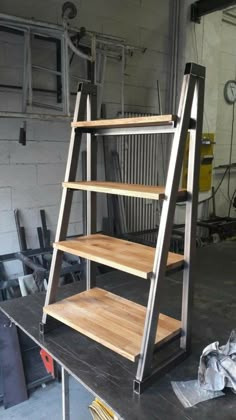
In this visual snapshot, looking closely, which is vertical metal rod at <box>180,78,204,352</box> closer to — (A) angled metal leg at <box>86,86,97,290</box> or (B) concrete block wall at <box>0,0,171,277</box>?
(A) angled metal leg at <box>86,86,97,290</box>

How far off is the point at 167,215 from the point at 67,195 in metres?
0.52

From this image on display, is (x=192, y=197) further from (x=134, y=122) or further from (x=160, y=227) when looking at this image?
(x=134, y=122)

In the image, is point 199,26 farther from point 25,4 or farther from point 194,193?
point 194,193

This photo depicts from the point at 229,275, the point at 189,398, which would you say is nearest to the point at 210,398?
the point at 189,398

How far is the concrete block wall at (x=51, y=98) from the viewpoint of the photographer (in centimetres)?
281

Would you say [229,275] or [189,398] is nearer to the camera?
[189,398]

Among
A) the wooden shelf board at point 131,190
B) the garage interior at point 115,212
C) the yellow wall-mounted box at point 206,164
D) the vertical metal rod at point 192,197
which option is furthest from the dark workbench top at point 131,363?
the yellow wall-mounted box at point 206,164

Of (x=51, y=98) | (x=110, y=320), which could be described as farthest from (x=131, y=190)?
(x=51, y=98)

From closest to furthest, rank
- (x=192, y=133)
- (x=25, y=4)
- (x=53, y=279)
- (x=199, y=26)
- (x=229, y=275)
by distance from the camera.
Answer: (x=192, y=133), (x=53, y=279), (x=229, y=275), (x=25, y=4), (x=199, y=26)

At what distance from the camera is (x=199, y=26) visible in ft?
13.3

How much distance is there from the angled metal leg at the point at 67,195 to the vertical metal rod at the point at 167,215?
1.65 ft

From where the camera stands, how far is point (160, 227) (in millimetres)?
1205

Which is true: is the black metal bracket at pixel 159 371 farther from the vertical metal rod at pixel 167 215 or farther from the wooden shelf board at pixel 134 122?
the wooden shelf board at pixel 134 122

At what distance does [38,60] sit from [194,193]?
219cm
